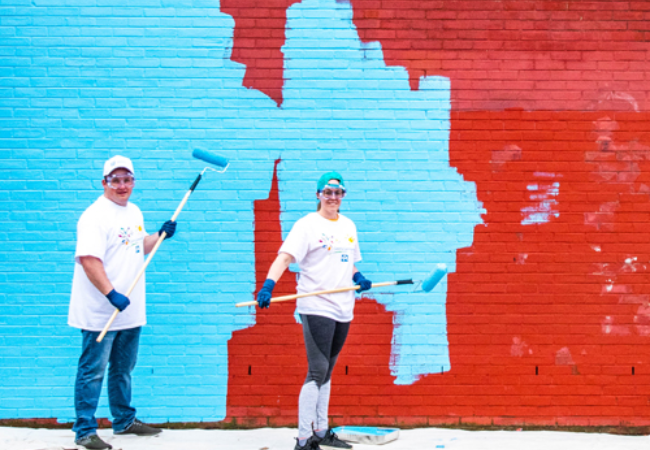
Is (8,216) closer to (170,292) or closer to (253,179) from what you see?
(170,292)

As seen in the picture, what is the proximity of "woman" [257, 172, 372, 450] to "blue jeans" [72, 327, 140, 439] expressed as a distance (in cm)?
112

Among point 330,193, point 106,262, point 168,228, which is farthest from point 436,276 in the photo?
point 106,262

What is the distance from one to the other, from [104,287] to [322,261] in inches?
54.6

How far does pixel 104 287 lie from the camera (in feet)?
14.1

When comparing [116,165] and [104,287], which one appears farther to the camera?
[116,165]

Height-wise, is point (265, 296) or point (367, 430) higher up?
point (265, 296)

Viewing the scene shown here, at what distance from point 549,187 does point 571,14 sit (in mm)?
1348

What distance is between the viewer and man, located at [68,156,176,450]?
4.33 meters

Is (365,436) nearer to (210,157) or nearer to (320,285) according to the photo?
(320,285)

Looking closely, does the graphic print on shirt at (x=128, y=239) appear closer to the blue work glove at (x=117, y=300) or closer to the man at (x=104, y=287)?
the man at (x=104, y=287)

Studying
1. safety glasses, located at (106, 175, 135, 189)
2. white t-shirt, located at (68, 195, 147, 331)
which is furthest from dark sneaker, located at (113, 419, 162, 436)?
safety glasses, located at (106, 175, 135, 189)

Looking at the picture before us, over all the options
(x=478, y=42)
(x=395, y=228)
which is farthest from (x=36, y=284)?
(x=478, y=42)

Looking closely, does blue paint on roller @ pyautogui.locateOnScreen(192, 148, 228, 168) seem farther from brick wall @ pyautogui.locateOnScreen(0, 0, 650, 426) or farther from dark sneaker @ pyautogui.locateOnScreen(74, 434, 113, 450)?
dark sneaker @ pyautogui.locateOnScreen(74, 434, 113, 450)

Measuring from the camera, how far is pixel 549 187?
5.21 m
